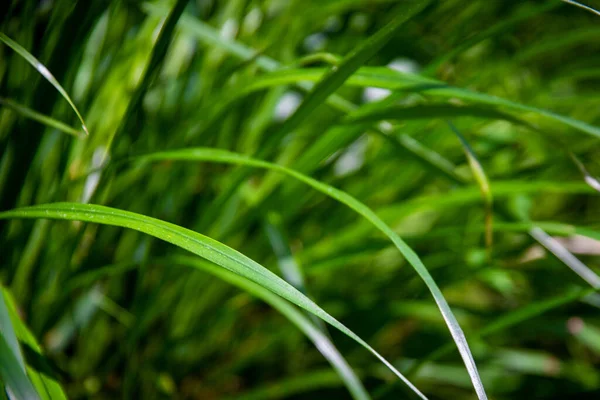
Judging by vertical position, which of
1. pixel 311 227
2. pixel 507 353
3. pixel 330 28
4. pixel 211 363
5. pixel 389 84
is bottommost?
pixel 211 363

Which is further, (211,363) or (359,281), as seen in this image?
(359,281)

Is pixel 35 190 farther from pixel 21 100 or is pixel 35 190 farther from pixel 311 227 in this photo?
pixel 311 227

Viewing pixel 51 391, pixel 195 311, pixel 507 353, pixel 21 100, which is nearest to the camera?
pixel 51 391

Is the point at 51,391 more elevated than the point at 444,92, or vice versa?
the point at 444,92

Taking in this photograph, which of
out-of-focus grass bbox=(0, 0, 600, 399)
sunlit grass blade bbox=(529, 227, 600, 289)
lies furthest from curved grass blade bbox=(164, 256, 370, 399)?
sunlit grass blade bbox=(529, 227, 600, 289)

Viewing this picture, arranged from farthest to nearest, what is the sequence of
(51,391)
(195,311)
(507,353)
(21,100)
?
(507,353)
(195,311)
(21,100)
(51,391)

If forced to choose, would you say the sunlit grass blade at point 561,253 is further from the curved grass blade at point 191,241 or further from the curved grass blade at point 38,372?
the curved grass blade at point 38,372

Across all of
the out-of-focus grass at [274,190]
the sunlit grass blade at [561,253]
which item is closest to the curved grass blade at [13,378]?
the out-of-focus grass at [274,190]

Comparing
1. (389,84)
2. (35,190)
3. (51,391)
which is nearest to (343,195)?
(389,84)
